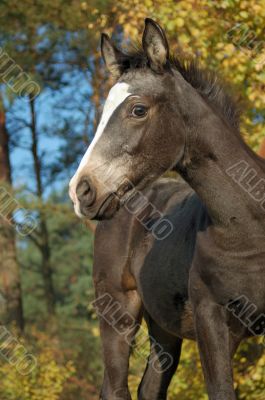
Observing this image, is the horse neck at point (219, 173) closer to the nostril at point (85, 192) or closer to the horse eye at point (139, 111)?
the horse eye at point (139, 111)

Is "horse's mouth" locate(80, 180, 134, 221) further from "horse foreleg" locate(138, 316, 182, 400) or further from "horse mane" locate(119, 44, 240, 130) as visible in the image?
"horse foreleg" locate(138, 316, 182, 400)

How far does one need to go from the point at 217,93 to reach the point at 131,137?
748 millimetres

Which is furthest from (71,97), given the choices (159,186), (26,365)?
(159,186)

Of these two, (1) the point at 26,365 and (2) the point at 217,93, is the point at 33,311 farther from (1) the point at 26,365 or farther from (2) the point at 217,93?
(2) the point at 217,93

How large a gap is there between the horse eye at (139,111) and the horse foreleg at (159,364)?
254 centimetres

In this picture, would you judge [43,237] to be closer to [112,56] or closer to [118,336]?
[118,336]

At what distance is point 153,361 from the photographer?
21.2 feet

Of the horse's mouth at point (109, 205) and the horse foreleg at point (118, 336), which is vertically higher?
the horse's mouth at point (109, 205)

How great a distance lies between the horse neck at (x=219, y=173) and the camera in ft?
15.0

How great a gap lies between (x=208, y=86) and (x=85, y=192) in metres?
1.10

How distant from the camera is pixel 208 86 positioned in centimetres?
481

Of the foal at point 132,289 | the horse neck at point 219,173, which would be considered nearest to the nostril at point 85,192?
the horse neck at point 219,173

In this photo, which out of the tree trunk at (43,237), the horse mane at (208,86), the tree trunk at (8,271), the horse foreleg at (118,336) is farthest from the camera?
the tree trunk at (43,237)

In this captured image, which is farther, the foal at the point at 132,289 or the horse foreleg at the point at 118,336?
the horse foreleg at the point at 118,336
